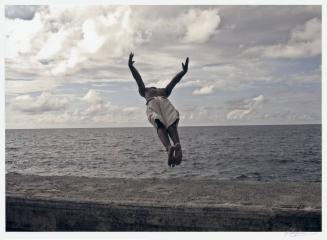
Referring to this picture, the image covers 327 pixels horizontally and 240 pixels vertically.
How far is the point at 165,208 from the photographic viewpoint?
5.98 m

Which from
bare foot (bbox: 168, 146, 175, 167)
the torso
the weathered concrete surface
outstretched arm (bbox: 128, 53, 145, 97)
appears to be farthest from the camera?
the torso

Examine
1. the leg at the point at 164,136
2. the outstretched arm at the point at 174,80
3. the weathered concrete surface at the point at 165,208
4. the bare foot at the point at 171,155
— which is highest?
the outstretched arm at the point at 174,80

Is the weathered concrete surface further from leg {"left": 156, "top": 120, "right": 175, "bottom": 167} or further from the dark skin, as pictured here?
the dark skin

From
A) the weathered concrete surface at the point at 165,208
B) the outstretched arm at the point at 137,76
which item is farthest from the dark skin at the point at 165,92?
→ the weathered concrete surface at the point at 165,208

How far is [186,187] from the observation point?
24.1ft

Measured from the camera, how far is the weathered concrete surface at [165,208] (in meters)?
5.86

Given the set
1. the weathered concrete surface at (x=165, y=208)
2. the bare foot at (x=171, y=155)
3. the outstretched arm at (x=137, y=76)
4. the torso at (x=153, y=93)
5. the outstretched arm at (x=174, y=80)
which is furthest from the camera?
the outstretched arm at (x=174, y=80)

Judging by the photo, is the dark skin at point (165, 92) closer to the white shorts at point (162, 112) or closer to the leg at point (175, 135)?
the leg at point (175, 135)

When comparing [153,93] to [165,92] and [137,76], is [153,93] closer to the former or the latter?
[165,92]

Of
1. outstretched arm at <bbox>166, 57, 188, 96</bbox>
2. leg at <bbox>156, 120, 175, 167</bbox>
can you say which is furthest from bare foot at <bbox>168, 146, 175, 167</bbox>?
outstretched arm at <bbox>166, 57, 188, 96</bbox>

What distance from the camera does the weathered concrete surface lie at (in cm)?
586

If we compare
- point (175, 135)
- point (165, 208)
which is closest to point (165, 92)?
point (175, 135)

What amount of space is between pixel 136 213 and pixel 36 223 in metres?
1.84

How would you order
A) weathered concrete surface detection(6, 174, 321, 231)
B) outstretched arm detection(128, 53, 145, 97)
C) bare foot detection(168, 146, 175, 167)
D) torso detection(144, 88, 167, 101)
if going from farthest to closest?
1. torso detection(144, 88, 167, 101)
2. outstretched arm detection(128, 53, 145, 97)
3. bare foot detection(168, 146, 175, 167)
4. weathered concrete surface detection(6, 174, 321, 231)
